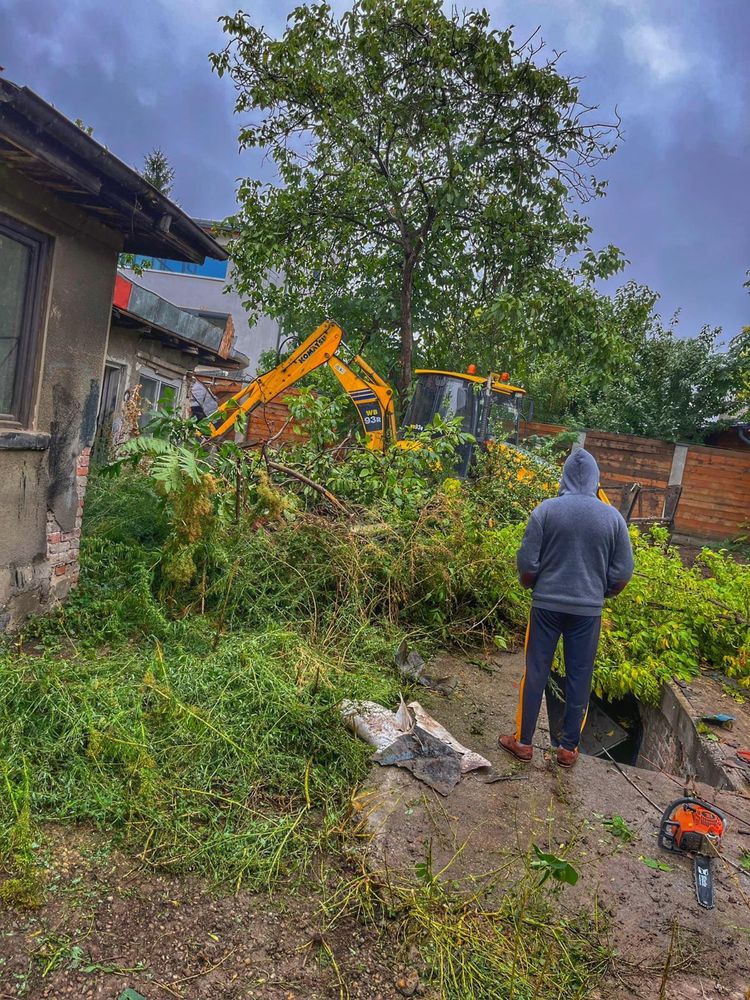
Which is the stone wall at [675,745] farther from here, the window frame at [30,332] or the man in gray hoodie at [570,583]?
the window frame at [30,332]

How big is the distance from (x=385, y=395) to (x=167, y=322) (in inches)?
128

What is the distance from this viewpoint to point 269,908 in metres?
2.53

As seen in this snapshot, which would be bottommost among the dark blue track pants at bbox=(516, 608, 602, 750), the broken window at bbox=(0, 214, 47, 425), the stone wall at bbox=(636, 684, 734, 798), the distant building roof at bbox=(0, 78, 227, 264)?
the stone wall at bbox=(636, 684, 734, 798)

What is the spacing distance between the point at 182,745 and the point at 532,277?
8.40 metres

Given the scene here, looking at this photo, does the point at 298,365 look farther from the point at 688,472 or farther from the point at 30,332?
the point at 688,472

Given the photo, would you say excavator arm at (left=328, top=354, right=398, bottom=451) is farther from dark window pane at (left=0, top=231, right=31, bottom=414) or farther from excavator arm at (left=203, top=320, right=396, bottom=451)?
A: dark window pane at (left=0, top=231, right=31, bottom=414)

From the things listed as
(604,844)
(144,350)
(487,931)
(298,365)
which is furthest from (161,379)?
(487,931)

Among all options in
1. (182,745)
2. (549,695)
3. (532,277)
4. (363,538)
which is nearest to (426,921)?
(182,745)

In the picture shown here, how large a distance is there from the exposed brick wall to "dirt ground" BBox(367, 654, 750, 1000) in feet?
9.06

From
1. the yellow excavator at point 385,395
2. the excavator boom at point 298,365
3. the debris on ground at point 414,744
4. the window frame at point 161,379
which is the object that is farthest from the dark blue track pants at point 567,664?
the window frame at point 161,379

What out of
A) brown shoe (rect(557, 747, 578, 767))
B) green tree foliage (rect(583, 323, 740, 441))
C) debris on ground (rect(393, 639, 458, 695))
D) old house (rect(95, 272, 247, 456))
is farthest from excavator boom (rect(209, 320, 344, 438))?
green tree foliage (rect(583, 323, 740, 441))

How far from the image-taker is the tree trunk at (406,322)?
10727 millimetres

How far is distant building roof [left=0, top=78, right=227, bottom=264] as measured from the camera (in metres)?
3.29

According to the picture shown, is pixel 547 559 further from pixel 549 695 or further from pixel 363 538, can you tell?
pixel 549 695
